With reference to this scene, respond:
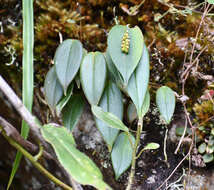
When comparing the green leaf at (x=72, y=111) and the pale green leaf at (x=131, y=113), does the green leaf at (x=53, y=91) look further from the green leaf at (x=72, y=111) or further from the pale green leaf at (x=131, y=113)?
the pale green leaf at (x=131, y=113)

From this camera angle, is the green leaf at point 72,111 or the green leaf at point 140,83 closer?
the green leaf at point 140,83

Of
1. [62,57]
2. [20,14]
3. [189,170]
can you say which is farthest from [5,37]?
[189,170]

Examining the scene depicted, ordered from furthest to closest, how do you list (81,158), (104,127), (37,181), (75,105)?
1. (37,181)
2. (75,105)
3. (104,127)
4. (81,158)

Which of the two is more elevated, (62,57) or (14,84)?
(62,57)

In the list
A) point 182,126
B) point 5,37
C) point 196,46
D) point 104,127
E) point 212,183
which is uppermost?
point 5,37

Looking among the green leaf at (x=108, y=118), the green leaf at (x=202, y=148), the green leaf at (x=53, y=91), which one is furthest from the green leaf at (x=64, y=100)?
the green leaf at (x=202, y=148)

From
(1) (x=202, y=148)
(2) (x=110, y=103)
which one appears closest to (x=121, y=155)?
(2) (x=110, y=103)

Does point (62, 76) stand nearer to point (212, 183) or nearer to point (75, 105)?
point (75, 105)
